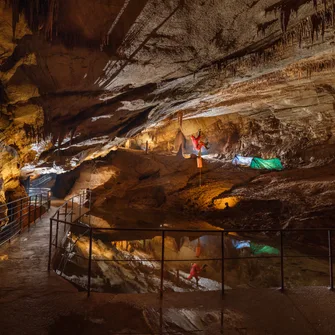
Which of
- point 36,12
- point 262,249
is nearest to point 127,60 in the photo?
point 36,12

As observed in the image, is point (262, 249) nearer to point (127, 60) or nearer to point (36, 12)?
point (127, 60)

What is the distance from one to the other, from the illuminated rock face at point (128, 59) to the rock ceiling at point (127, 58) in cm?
2

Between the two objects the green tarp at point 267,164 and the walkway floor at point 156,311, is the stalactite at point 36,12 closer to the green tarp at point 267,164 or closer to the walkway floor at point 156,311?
the walkway floor at point 156,311

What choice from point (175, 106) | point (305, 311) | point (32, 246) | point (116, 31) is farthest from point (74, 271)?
point (175, 106)

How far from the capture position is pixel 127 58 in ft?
21.5

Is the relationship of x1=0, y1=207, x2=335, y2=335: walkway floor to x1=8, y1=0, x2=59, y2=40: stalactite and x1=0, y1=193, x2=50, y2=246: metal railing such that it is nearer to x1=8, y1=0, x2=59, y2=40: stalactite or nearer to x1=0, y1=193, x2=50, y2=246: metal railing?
x1=0, y1=193, x2=50, y2=246: metal railing

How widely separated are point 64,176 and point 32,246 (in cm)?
1664

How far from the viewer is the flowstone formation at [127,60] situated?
5.34 metres

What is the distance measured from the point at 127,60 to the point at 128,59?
0.04 metres

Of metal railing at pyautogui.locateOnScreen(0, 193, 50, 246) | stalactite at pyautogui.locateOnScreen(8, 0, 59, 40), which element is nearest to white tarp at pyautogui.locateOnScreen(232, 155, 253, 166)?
metal railing at pyautogui.locateOnScreen(0, 193, 50, 246)

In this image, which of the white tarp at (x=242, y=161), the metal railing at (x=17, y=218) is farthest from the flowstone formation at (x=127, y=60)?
the white tarp at (x=242, y=161)

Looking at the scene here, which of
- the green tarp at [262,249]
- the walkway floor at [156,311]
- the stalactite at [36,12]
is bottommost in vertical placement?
the green tarp at [262,249]

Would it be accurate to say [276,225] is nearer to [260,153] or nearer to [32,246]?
[260,153]

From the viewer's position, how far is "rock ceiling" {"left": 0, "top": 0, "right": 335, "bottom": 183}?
5.32m
